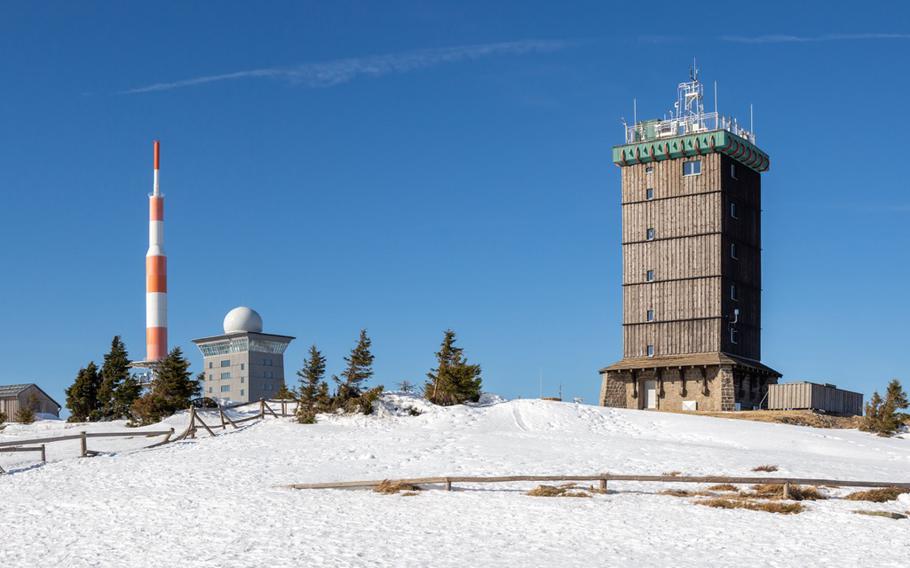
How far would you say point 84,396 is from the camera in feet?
204

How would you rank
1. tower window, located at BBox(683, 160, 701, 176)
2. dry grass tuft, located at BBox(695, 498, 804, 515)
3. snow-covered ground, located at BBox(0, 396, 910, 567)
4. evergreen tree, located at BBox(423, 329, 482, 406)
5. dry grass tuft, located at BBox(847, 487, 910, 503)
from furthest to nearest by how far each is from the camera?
tower window, located at BBox(683, 160, 701, 176)
evergreen tree, located at BBox(423, 329, 482, 406)
dry grass tuft, located at BBox(847, 487, 910, 503)
dry grass tuft, located at BBox(695, 498, 804, 515)
snow-covered ground, located at BBox(0, 396, 910, 567)

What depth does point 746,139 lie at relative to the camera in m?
68.9

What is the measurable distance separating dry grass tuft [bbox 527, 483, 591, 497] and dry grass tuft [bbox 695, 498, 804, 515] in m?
3.22

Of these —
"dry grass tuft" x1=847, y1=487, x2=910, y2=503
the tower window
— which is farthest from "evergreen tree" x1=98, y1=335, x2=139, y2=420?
"dry grass tuft" x1=847, y1=487, x2=910, y2=503

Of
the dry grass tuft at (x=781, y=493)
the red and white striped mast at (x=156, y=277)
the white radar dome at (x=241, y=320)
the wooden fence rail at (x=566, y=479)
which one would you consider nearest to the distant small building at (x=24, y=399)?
the red and white striped mast at (x=156, y=277)

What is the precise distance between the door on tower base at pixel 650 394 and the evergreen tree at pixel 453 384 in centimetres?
1554

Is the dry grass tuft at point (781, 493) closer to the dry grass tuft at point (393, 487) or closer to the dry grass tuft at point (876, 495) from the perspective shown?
the dry grass tuft at point (876, 495)

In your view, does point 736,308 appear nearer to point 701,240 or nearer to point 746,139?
point 701,240

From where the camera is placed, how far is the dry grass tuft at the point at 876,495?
3081 centimetres

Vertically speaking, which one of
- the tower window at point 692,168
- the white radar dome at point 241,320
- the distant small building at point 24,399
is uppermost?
the tower window at point 692,168

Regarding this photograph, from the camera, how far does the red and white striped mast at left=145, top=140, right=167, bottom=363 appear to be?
9719 cm

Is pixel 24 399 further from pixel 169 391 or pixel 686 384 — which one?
pixel 686 384

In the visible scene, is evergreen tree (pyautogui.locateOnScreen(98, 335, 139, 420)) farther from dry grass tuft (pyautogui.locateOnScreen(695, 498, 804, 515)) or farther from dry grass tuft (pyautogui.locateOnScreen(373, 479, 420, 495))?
dry grass tuft (pyautogui.locateOnScreen(695, 498, 804, 515))

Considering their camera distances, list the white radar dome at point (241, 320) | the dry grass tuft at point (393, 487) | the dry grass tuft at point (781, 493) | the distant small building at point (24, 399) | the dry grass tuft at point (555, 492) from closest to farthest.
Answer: the dry grass tuft at point (555, 492), the dry grass tuft at point (393, 487), the dry grass tuft at point (781, 493), the distant small building at point (24, 399), the white radar dome at point (241, 320)
